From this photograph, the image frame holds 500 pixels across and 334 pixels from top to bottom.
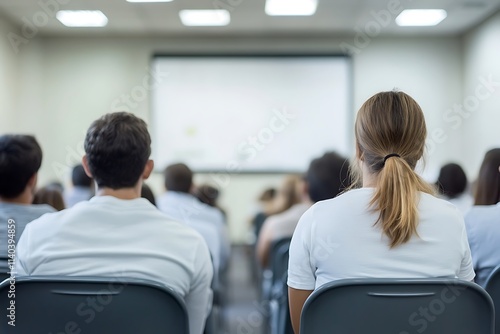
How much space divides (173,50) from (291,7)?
1.82 m

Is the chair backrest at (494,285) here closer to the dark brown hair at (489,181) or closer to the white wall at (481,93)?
the dark brown hair at (489,181)

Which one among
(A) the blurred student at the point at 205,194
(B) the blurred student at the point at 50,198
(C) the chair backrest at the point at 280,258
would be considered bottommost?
(C) the chair backrest at the point at 280,258

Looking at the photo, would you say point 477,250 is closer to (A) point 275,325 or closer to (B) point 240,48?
(A) point 275,325

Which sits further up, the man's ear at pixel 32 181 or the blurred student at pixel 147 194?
the man's ear at pixel 32 181

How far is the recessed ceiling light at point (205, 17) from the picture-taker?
6.25 metres

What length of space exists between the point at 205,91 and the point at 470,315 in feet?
20.4

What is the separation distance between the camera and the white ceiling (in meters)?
5.93

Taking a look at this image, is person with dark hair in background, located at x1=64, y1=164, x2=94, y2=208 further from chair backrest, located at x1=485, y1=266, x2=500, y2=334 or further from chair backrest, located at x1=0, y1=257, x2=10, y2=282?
chair backrest, located at x1=485, y1=266, x2=500, y2=334

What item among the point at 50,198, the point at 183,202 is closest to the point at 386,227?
the point at 50,198

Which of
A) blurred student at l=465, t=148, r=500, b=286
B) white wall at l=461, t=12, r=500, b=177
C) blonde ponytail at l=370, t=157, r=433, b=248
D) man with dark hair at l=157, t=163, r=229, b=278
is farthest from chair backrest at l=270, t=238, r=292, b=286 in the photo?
white wall at l=461, t=12, r=500, b=177

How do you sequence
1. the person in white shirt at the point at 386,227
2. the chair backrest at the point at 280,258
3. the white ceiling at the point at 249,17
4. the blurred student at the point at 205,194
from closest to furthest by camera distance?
the person in white shirt at the point at 386,227
the chair backrest at the point at 280,258
the blurred student at the point at 205,194
the white ceiling at the point at 249,17

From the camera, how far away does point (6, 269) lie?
1.52m

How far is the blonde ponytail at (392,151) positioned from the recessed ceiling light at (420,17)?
5.25 metres

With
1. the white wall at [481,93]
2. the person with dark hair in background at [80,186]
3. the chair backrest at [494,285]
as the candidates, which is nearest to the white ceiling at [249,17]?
the white wall at [481,93]
